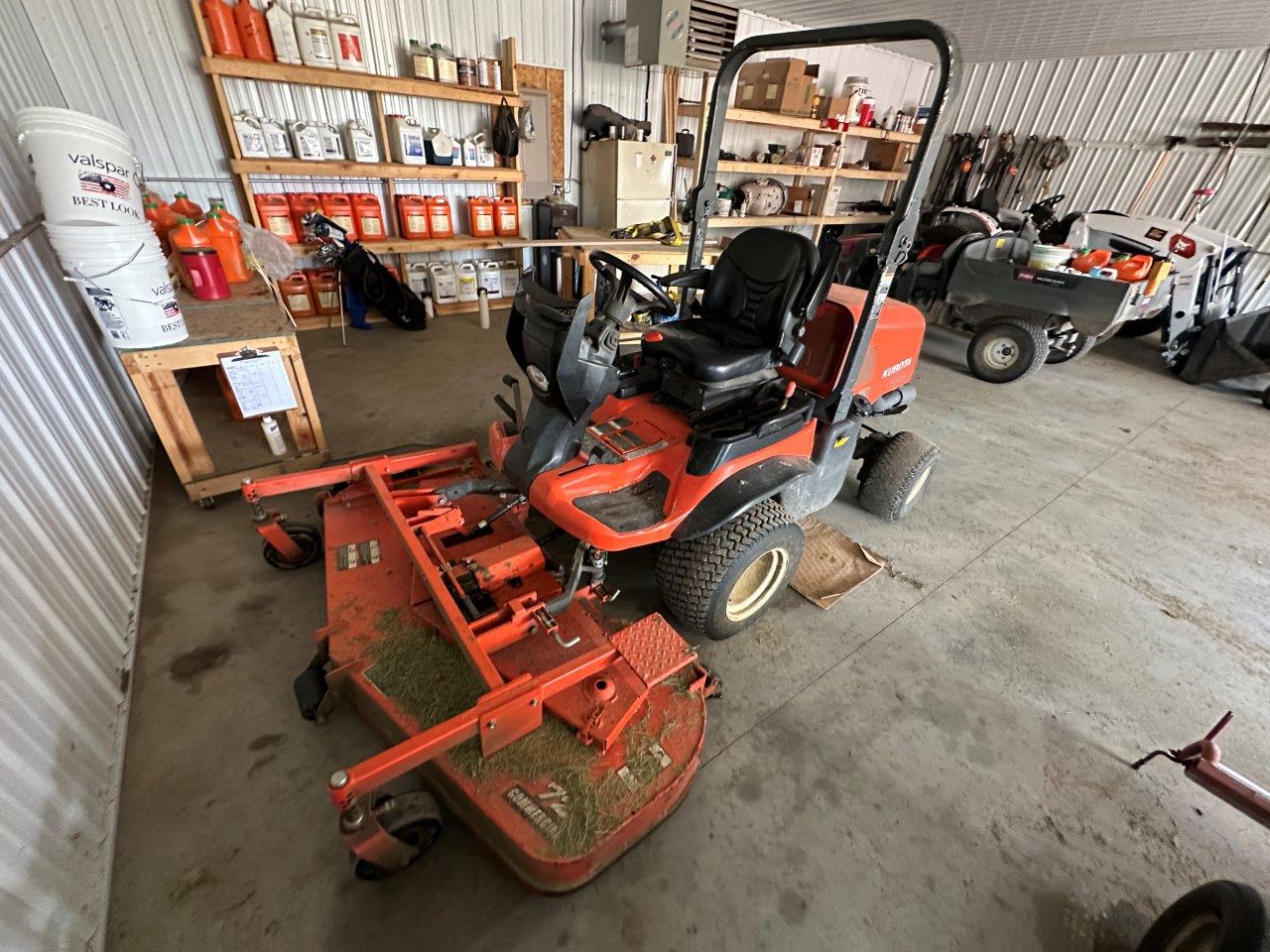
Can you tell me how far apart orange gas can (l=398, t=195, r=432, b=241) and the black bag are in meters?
0.93

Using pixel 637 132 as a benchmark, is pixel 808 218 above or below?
below

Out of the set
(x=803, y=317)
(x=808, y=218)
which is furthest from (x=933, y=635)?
(x=808, y=218)

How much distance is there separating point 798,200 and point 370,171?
586cm

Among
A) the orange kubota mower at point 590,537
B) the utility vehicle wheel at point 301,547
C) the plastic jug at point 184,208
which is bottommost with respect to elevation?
the utility vehicle wheel at point 301,547

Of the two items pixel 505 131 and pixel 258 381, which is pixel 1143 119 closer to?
pixel 505 131

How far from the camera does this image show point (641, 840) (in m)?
1.63

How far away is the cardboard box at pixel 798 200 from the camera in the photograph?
26.3 ft

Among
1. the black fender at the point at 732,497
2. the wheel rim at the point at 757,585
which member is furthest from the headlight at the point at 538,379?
the wheel rim at the point at 757,585

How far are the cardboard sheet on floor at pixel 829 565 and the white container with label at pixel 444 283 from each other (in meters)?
4.78

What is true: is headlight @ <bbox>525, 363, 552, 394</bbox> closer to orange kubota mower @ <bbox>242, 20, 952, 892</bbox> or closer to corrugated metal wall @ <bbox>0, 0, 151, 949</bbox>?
orange kubota mower @ <bbox>242, 20, 952, 892</bbox>

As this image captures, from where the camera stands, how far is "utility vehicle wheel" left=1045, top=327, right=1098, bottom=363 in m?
5.32

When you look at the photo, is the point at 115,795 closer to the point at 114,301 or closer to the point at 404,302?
the point at 114,301

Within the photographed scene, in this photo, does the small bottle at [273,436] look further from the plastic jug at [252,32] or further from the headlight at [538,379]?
the plastic jug at [252,32]

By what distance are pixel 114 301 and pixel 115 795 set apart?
6.49ft
